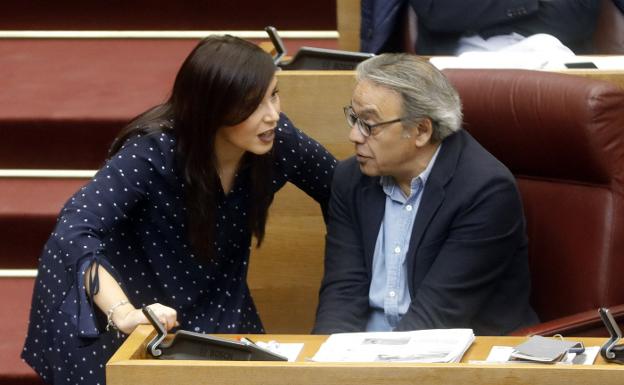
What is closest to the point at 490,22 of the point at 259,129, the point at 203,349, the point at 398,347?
the point at 259,129

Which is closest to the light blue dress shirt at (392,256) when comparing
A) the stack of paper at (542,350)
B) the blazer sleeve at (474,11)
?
the stack of paper at (542,350)

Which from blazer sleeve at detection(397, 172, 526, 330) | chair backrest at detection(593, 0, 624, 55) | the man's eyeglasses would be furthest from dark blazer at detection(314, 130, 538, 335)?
chair backrest at detection(593, 0, 624, 55)

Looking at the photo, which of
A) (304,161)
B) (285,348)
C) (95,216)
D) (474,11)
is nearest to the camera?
(285,348)

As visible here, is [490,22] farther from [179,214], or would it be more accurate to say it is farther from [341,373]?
[341,373]

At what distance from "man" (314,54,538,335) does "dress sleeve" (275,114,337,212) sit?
0.37 feet

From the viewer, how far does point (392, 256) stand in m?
2.25

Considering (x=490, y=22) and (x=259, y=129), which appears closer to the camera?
(x=259, y=129)

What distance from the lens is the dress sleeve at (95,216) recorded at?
202 centimetres

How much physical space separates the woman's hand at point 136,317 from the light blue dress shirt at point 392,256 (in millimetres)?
477

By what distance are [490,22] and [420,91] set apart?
917 millimetres

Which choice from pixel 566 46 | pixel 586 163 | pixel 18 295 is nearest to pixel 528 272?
pixel 586 163

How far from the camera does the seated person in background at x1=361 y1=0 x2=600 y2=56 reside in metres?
3.05

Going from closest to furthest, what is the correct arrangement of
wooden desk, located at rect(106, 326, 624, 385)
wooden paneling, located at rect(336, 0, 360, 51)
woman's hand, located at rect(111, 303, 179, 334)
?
1. wooden desk, located at rect(106, 326, 624, 385)
2. woman's hand, located at rect(111, 303, 179, 334)
3. wooden paneling, located at rect(336, 0, 360, 51)

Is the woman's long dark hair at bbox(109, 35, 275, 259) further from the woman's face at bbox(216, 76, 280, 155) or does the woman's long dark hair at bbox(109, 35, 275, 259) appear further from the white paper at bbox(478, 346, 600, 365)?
the white paper at bbox(478, 346, 600, 365)
